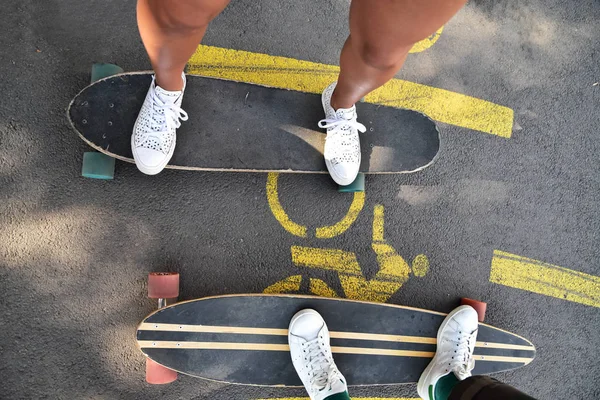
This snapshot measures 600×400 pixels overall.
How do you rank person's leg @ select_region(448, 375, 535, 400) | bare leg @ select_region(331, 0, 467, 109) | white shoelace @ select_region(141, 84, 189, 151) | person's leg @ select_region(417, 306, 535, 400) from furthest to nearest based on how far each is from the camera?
person's leg @ select_region(417, 306, 535, 400) → white shoelace @ select_region(141, 84, 189, 151) → person's leg @ select_region(448, 375, 535, 400) → bare leg @ select_region(331, 0, 467, 109)

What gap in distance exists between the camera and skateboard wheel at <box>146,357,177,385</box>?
1928mm

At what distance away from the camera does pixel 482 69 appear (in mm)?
2521

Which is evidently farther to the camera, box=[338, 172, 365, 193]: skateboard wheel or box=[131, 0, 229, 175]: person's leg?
box=[338, 172, 365, 193]: skateboard wheel

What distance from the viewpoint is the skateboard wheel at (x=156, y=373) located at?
1928 mm

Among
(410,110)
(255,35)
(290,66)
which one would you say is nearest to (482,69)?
(410,110)

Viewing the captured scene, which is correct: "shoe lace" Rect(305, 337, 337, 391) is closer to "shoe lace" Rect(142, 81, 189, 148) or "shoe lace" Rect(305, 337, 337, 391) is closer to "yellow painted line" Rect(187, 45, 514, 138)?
"shoe lace" Rect(142, 81, 189, 148)

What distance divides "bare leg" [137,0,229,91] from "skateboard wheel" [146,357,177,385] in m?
1.35

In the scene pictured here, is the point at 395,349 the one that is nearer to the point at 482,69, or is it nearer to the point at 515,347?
the point at 515,347

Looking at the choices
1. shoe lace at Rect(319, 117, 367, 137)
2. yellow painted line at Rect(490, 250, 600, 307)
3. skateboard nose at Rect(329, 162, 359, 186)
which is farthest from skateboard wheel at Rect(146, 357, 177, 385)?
yellow painted line at Rect(490, 250, 600, 307)

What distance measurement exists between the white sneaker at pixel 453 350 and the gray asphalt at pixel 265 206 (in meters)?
0.16

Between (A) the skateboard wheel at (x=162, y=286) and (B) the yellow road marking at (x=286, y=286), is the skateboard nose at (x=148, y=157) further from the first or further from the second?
(B) the yellow road marking at (x=286, y=286)

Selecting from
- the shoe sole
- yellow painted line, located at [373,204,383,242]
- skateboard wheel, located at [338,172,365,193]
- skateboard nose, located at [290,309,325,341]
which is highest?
skateboard wheel, located at [338,172,365,193]

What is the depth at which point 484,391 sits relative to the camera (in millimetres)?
1630

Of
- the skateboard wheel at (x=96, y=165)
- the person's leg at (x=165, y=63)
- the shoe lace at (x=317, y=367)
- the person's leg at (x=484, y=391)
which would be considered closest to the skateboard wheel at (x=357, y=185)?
the shoe lace at (x=317, y=367)
